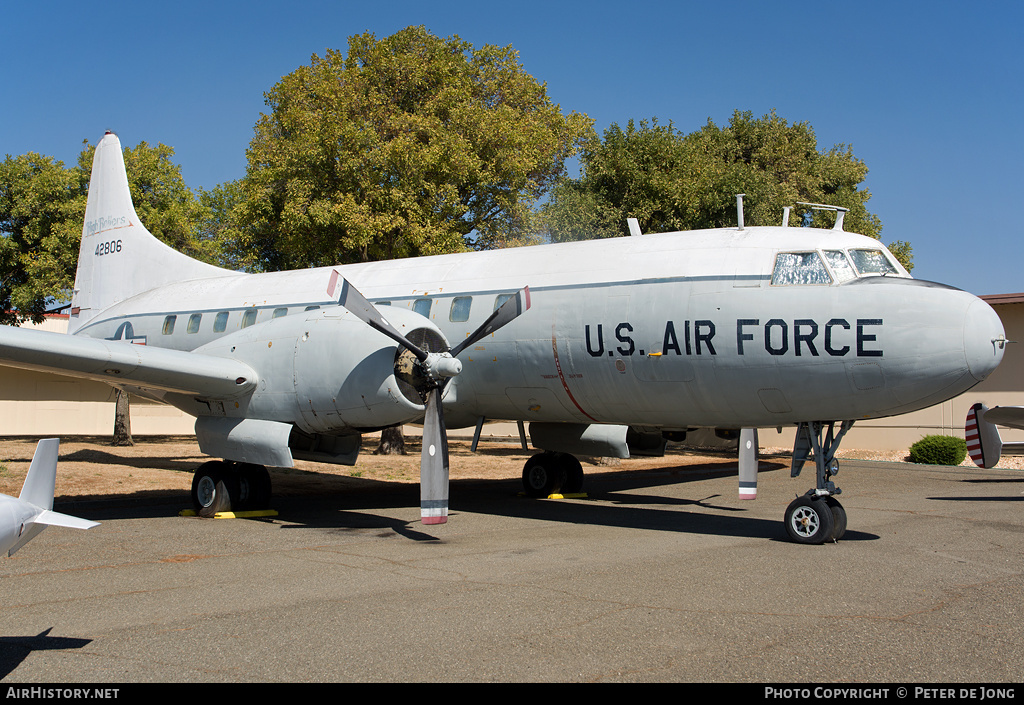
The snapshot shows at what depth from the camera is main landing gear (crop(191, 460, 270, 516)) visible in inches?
523

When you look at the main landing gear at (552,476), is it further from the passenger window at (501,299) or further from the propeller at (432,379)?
the propeller at (432,379)

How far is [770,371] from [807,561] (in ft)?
7.95

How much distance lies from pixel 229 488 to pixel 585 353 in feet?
20.2

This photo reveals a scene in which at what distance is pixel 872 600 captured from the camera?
24.6 feet

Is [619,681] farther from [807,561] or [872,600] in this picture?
[807,561]

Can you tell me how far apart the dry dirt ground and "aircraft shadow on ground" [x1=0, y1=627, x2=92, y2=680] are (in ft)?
32.1

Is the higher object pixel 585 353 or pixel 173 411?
pixel 585 353

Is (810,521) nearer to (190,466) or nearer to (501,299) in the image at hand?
(501,299)

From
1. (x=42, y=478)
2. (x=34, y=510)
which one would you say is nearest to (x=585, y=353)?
(x=42, y=478)

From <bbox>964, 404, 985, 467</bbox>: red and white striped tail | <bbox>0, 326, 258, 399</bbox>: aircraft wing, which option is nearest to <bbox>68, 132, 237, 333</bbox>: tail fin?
<bbox>0, 326, 258, 399</bbox>: aircraft wing

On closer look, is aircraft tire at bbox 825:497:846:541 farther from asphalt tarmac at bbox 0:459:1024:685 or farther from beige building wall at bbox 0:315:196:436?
beige building wall at bbox 0:315:196:436

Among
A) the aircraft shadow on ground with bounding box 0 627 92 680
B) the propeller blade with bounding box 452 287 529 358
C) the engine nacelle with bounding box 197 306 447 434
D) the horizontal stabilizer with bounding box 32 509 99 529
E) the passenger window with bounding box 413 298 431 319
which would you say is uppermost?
the passenger window with bounding box 413 298 431 319

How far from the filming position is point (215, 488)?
13.3 metres
